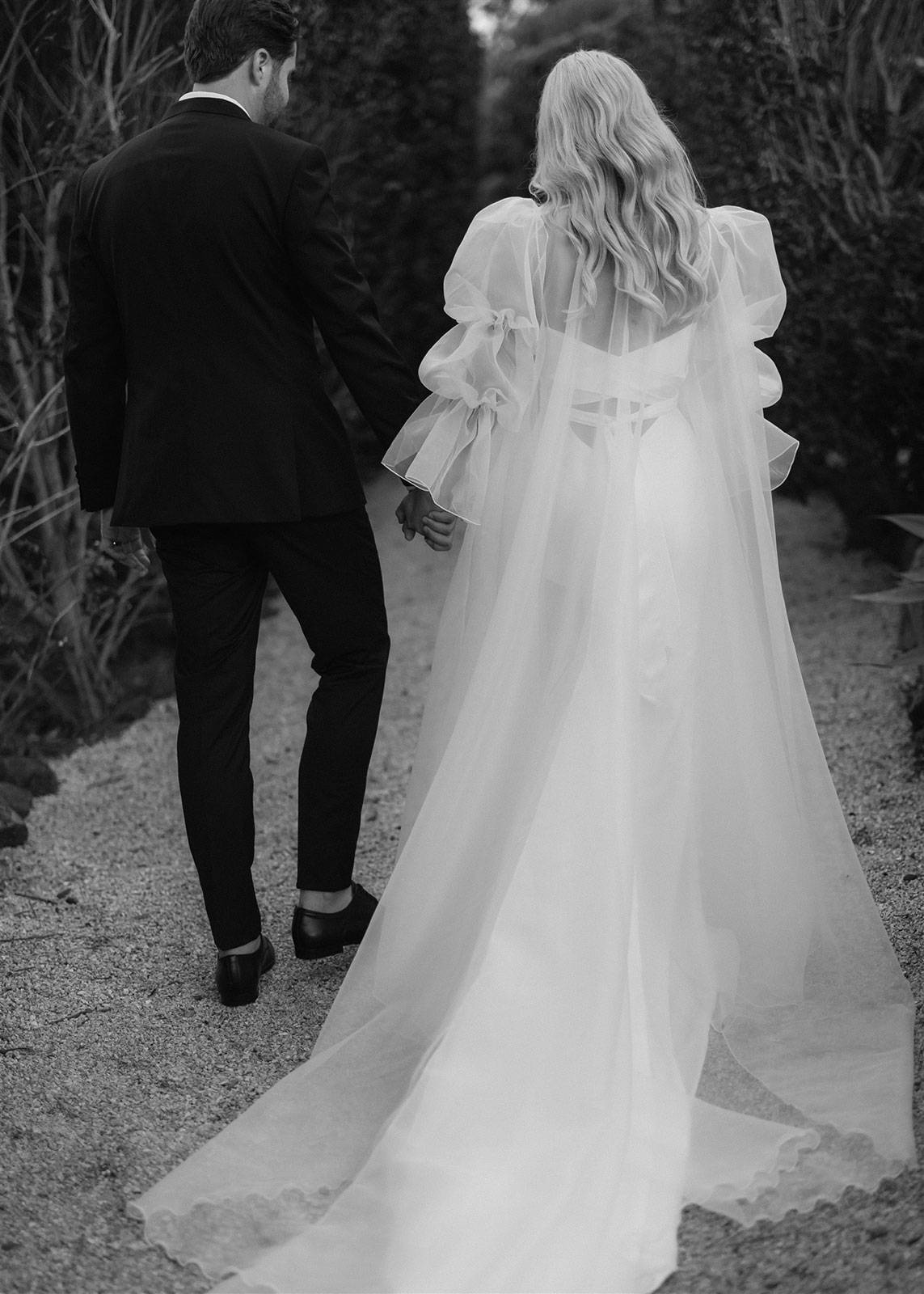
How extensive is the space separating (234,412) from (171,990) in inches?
53.8

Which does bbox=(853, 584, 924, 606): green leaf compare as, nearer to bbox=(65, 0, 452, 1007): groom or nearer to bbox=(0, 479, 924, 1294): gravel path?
bbox=(0, 479, 924, 1294): gravel path

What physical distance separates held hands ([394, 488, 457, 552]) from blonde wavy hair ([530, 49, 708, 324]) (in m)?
0.59

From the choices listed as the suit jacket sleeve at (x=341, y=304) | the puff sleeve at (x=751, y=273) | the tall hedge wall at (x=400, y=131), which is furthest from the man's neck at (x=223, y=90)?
the tall hedge wall at (x=400, y=131)

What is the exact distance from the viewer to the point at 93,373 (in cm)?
297

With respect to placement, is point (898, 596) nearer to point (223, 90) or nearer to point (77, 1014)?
point (223, 90)

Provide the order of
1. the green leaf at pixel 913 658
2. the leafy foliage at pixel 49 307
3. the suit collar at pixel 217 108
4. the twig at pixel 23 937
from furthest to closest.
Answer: the leafy foliage at pixel 49 307 → the green leaf at pixel 913 658 → the twig at pixel 23 937 → the suit collar at pixel 217 108

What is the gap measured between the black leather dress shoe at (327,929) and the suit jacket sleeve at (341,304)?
3.66ft

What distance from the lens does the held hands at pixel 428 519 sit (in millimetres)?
2898

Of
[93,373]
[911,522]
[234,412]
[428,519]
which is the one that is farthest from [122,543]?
[911,522]

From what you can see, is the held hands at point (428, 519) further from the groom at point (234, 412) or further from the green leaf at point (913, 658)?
the green leaf at point (913, 658)

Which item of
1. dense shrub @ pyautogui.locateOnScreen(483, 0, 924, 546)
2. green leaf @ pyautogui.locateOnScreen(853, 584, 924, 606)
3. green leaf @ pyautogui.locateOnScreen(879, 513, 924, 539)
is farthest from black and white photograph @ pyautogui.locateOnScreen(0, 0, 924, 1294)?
dense shrub @ pyautogui.locateOnScreen(483, 0, 924, 546)

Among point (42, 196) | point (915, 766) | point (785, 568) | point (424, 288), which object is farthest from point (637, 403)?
point (424, 288)

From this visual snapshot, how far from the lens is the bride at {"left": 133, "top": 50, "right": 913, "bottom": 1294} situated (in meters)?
2.25

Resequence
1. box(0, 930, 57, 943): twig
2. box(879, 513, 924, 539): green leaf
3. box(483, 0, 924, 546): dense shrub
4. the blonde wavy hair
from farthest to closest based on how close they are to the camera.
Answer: box(483, 0, 924, 546): dense shrub
box(879, 513, 924, 539): green leaf
box(0, 930, 57, 943): twig
the blonde wavy hair
